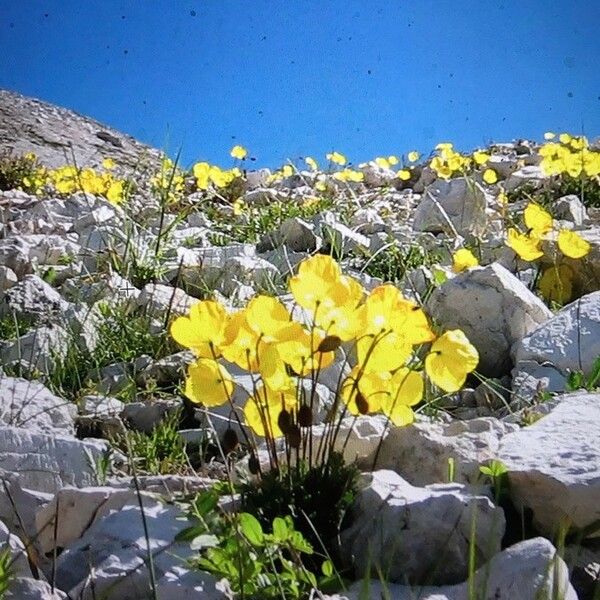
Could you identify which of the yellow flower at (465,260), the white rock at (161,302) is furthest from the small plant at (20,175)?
the yellow flower at (465,260)

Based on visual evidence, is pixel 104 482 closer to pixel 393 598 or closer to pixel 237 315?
pixel 237 315

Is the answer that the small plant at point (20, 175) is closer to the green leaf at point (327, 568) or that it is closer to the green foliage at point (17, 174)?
the green foliage at point (17, 174)

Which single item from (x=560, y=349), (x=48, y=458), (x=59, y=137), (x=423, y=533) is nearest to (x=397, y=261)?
(x=560, y=349)

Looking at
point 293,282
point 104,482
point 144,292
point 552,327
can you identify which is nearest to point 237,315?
point 293,282

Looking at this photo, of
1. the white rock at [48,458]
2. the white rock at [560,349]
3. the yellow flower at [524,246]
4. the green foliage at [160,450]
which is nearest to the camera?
the white rock at [48,458]

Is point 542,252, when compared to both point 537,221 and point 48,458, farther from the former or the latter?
point 48,458
